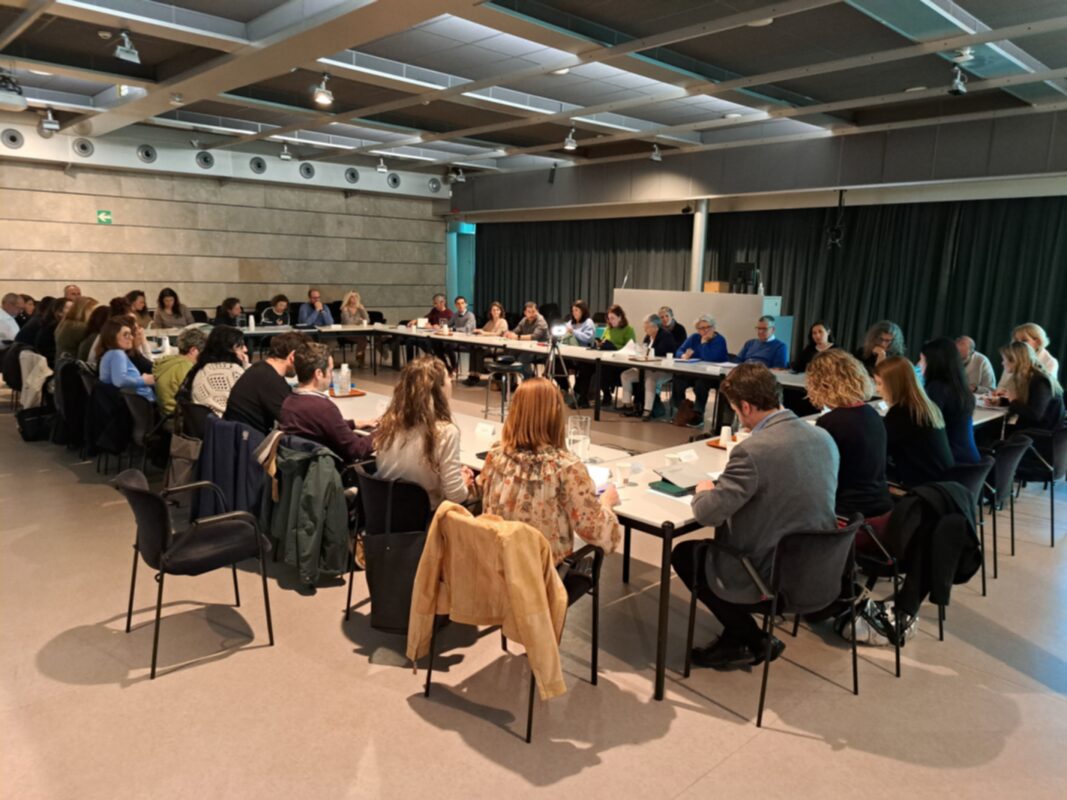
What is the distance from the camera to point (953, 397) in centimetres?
348

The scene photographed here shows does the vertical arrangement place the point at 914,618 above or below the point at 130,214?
below

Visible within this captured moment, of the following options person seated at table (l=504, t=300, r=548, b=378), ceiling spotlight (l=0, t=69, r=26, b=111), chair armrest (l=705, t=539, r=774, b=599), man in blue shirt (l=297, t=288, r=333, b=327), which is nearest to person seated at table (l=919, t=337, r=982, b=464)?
chair armrest (l=705, t=539, r=774, b=599)

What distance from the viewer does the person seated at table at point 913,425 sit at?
3129mm

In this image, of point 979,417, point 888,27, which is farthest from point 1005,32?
point 979,417

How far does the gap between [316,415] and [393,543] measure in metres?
0.90

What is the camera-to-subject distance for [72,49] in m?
5.84

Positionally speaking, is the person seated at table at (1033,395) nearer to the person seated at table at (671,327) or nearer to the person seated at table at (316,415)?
the person seated at table at (671,327)

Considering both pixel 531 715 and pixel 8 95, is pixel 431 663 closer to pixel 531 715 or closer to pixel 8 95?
pixel 531 715

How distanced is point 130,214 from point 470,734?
10.1 metres

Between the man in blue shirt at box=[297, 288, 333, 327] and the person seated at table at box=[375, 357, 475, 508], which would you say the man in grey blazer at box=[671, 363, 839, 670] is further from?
the man in blue shirt at box=[297, 288, 333, 327]

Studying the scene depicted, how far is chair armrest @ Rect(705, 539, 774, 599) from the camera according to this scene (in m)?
2.36

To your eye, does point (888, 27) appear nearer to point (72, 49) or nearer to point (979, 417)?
point (979, 417)

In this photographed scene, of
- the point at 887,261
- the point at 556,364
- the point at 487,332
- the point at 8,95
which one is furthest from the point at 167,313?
the point at 887,261

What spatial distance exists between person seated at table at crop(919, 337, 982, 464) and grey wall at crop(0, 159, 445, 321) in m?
10.1
